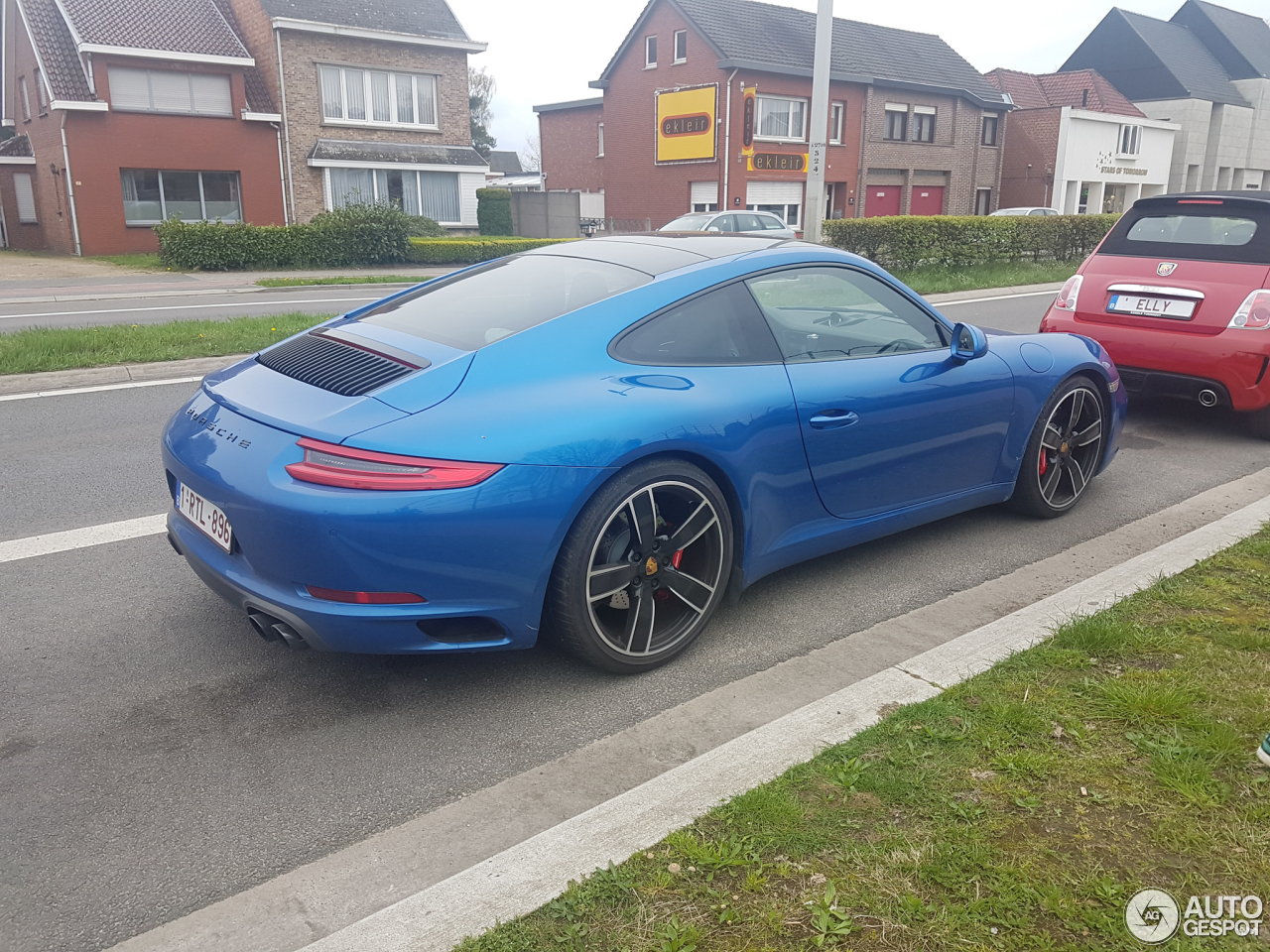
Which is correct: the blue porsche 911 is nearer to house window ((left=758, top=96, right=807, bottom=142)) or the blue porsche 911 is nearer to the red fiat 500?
the red fiat 500

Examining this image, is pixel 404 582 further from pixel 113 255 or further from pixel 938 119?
pixel 938 119

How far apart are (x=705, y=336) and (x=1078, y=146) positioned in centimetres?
5046

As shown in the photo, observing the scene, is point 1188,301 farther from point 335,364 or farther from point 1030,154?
point 1030,154

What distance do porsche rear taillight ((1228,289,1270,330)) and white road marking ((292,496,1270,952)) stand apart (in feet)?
11.5

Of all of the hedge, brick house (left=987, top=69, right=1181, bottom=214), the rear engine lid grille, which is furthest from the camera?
brick house (left=987, top=69, right=1181, bottom=214)

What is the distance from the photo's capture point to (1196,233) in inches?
285

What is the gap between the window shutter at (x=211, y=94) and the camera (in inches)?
1145

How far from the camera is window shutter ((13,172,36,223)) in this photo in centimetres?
3244

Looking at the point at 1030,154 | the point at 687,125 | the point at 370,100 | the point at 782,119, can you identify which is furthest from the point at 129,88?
the point at 1030,154

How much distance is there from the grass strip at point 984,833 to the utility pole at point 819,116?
41.3 feet

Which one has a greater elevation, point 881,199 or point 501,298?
point 881,199

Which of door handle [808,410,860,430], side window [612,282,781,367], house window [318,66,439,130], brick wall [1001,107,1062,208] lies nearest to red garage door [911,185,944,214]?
brick wall [1001,107,1062,208]

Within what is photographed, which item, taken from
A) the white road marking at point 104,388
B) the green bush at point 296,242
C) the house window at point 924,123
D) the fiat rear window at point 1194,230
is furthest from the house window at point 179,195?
the fiat rear window at point 1194,230

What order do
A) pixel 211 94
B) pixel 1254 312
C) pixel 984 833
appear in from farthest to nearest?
1. pixel 211 94
2. pixel 1254 312
3. pixel 984 833
